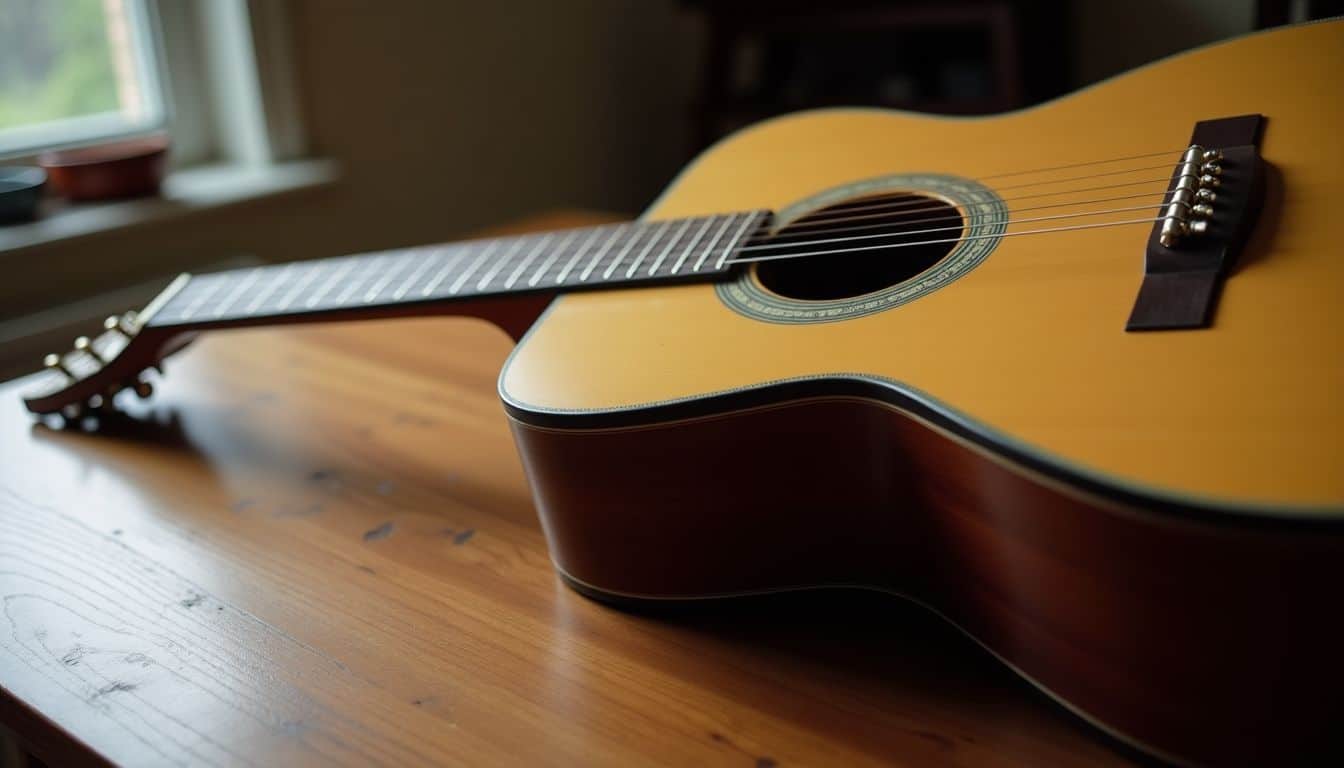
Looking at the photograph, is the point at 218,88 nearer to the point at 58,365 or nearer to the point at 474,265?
the point at 58,365

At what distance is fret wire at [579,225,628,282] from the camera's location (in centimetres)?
79

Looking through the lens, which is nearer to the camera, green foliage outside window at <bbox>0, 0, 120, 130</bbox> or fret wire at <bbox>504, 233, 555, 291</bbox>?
fret wire at <bbox>504, 233, 555, 291</bbox>

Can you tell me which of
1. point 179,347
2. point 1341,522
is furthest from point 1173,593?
point 179,347

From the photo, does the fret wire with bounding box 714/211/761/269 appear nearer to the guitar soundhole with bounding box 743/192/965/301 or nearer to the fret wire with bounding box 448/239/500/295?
the guitar soundhole with bounding box 743/192/965/301

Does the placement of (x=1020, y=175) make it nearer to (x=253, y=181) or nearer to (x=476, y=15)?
(x=253, y=181)

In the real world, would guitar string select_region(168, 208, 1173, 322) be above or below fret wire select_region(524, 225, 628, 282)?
above

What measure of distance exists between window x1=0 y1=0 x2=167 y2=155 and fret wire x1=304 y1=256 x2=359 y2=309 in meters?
0.75

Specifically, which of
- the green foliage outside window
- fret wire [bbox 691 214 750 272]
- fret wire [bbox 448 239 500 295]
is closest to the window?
the green foliage outside window

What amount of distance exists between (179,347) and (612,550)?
0.54m

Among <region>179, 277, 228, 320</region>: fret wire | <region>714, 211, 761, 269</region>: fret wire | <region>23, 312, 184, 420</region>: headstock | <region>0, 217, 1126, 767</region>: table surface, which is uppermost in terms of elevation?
<region>714, 211, 761, 269</region>: fret wire

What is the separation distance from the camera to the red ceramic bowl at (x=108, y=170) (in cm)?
133

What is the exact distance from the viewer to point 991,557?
517 millimetres

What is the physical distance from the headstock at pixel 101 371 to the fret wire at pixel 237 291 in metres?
0.07

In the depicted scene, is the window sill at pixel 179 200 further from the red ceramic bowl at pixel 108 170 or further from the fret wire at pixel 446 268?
the fret wire at pixel 446 268
